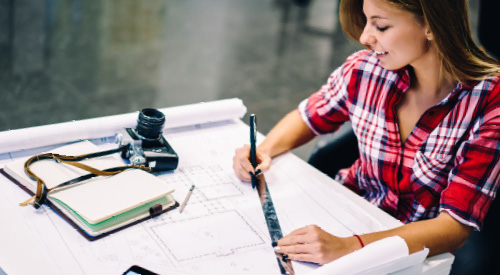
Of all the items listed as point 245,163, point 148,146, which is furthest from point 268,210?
point 148,146

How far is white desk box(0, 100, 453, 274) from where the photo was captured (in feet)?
3.50

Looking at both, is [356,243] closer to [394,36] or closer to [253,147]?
[253,147]

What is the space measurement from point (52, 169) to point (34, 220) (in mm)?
148

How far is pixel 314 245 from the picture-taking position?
1.15 metres

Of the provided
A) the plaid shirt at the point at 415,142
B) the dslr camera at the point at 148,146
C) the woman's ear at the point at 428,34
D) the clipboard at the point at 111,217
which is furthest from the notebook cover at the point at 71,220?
the woman's ear at the point at 428,34

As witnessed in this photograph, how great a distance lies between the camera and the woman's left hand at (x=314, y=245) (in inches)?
44.9

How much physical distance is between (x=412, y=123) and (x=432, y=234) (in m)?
0.34

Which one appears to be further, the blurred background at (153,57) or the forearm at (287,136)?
the blurred background at (153,57)

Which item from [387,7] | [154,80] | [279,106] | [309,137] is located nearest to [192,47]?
[154,80]

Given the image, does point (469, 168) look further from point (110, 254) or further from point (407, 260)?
point (110, 254)

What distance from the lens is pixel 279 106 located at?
3.72 m

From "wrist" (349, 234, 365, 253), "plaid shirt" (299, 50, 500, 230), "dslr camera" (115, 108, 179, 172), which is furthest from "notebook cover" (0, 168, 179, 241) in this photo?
"plaid shirt" (299, 50, 500, 230)

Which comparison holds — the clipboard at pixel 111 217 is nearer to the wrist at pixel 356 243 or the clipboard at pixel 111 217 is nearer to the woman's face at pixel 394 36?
the wrist at pixel 356 243

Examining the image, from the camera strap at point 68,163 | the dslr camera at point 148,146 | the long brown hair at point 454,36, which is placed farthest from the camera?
the dslr camera at point 148,146
